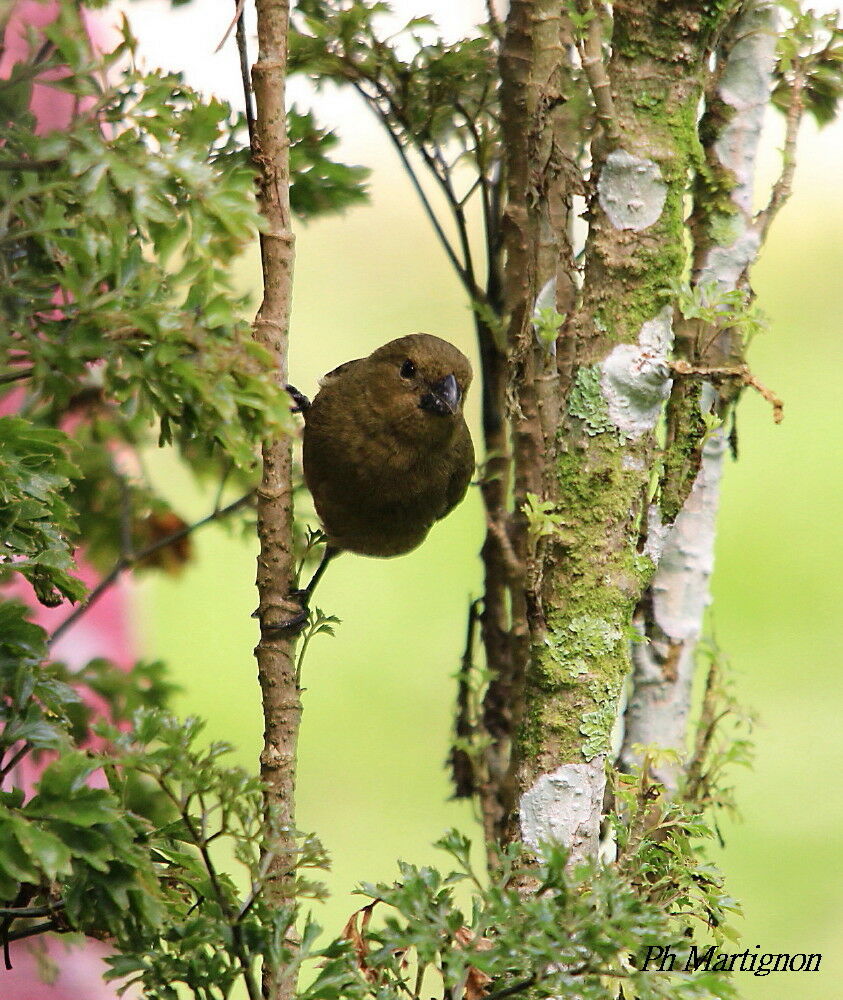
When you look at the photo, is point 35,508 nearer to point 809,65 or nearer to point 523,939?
point 523,939

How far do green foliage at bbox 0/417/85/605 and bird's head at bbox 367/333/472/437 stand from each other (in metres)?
1.20

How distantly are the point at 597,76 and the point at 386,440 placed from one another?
3.67 ft

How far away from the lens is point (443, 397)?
2729 millimetres

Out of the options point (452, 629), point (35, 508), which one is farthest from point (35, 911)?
point (452, 629)

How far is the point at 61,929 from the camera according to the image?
1548 mm

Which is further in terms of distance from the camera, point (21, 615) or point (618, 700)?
point (618, 700)

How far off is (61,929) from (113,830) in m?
0.24

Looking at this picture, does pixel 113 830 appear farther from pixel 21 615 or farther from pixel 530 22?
pixel 530 22

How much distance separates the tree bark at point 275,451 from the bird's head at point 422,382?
2.79 feet

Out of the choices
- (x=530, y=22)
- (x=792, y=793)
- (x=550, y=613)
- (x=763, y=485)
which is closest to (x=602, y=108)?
(x=530, y=22)

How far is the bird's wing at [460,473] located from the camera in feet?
9.48

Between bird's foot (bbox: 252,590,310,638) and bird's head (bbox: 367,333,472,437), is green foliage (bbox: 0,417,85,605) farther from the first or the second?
bird's head (bbox: 367,333,472,437)

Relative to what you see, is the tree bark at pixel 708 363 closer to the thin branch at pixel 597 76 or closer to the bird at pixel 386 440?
the thin branch at pixel 597 76

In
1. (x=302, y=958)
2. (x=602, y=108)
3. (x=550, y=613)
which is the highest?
(x=602, y=108)
